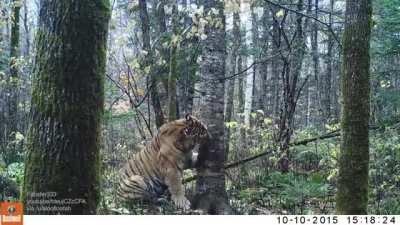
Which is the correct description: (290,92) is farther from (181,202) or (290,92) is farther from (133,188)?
(133,188)

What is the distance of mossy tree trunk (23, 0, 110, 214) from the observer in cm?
279

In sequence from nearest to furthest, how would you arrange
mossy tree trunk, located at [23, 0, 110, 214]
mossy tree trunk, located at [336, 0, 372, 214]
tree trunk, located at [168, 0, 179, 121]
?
mossy tree trunk, located at [23, 0, 110, 214], mossy tree trunk, located at [336, 0, 372, 214], tree trunk, located at [168, 0, 179, 121]

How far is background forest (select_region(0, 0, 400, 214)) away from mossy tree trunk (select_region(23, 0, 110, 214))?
0.13m

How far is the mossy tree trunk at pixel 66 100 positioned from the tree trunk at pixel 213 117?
60 centimetres

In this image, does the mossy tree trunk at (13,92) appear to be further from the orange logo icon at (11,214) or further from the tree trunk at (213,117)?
the tree trunk at (213,117)

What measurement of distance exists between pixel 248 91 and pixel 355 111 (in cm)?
63

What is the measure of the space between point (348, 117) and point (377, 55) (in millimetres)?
399

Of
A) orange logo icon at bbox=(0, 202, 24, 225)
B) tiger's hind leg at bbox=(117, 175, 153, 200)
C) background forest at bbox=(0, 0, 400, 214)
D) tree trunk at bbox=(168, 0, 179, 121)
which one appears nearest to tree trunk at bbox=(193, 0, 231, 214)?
background forest at bbox=(0, 0, 400, 214)

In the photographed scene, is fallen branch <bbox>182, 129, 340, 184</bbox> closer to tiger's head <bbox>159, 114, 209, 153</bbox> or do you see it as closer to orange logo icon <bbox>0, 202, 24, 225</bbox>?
tiger's head <bbox>159, 114, 209, 153</bbox>

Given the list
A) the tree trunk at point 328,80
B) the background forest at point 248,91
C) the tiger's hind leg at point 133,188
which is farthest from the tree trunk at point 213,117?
the tree trunk at point 328,80

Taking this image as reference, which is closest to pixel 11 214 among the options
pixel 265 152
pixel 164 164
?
pixel 164 164

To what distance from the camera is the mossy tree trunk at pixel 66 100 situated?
2.79 meters

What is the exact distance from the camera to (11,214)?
3029 millimetres

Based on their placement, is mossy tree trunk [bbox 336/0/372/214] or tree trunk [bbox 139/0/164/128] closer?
mossy tree trunk [bbox 336/0/372/214]
